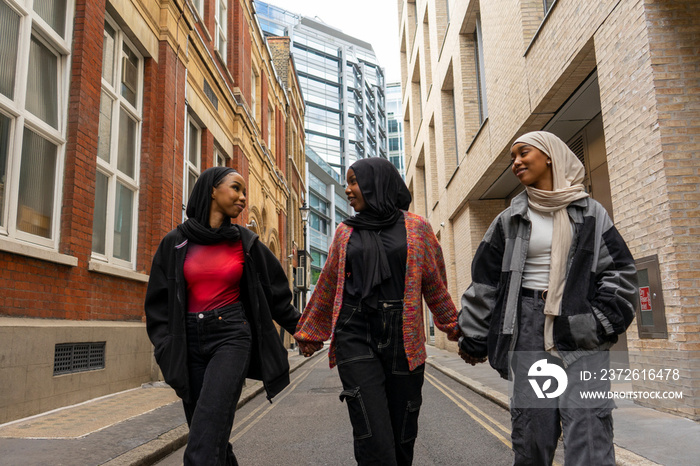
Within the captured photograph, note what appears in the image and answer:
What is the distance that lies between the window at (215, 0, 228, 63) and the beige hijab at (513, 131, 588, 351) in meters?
14.6

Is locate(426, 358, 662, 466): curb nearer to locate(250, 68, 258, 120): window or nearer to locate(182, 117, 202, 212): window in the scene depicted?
locate(182, 117, 202, 212): window

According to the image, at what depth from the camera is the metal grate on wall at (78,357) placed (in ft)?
22.1

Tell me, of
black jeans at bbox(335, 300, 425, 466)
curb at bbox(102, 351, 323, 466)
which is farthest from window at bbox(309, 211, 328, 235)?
black jeans at bbox(335, 300, 425, 466)

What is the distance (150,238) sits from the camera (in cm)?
998

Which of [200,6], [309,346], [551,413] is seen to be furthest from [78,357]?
[200,6]

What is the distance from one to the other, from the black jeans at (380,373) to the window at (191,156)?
10.4 meters

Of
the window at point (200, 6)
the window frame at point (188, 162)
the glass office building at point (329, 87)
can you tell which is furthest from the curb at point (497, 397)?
the glass office building at point (329, 87)

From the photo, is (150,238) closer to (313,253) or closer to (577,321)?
(577,321)

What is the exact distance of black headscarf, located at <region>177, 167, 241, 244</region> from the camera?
11.0ft

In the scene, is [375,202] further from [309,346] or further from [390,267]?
[309,346]

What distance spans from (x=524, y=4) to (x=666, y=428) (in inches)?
328

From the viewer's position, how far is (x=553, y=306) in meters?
2.55

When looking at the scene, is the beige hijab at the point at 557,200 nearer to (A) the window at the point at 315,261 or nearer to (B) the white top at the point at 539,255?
(B) the white top at the point at 539,255

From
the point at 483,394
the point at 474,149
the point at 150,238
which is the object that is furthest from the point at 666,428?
the point at 474,149
